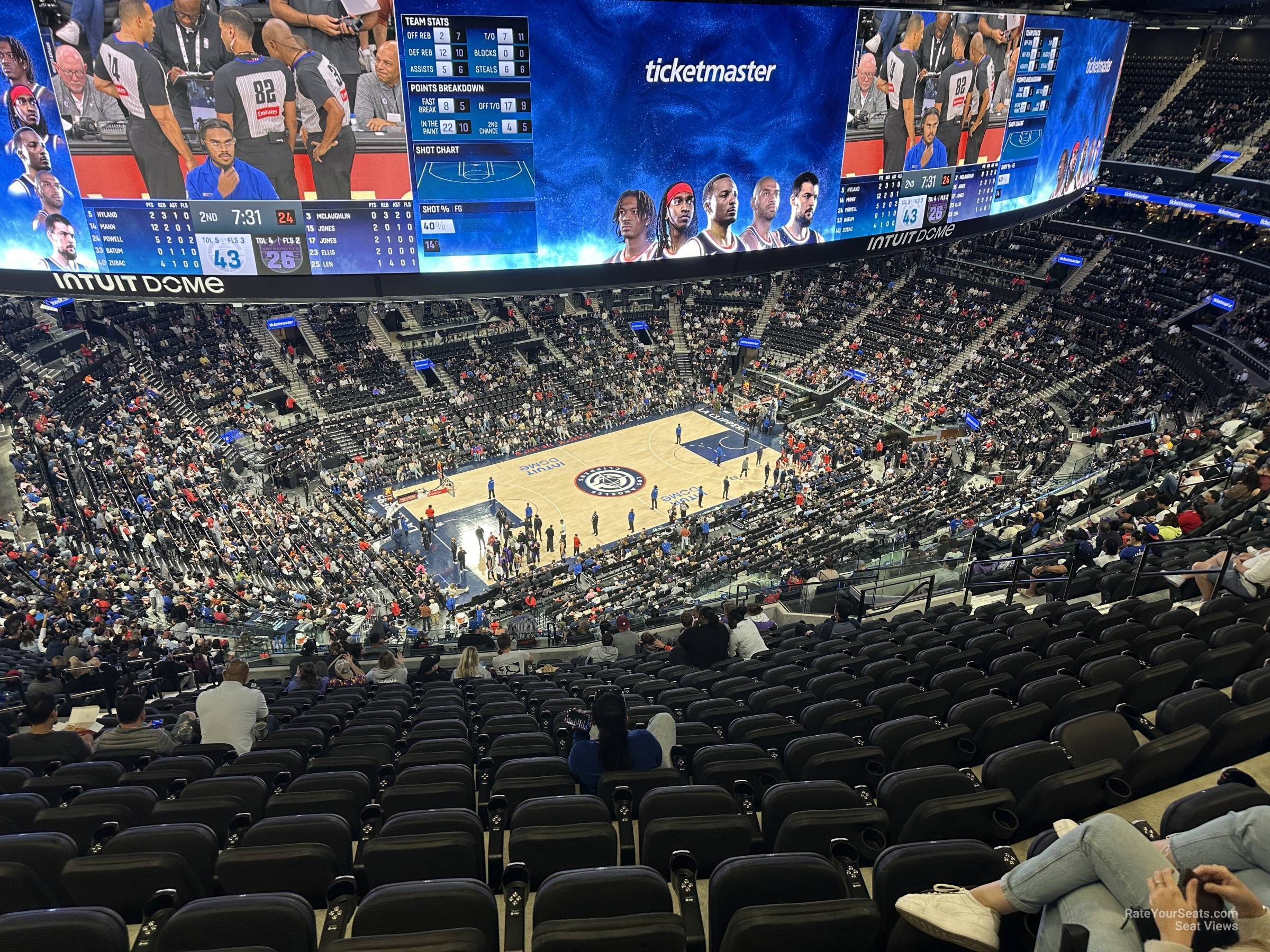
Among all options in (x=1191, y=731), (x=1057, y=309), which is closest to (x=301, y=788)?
(x=1191, y=731)

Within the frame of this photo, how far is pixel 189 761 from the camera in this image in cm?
719

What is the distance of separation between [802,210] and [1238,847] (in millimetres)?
20366

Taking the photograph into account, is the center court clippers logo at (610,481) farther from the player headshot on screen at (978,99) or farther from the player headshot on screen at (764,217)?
the player headshot on screen at (978,99)

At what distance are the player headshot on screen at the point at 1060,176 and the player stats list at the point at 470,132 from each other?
64.8ft

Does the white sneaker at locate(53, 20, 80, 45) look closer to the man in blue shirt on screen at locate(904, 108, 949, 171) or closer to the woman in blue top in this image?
the woman in blue top

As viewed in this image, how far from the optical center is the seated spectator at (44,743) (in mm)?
8109

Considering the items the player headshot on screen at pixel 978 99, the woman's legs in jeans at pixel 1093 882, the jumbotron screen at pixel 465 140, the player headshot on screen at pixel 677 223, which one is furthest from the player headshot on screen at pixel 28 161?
the player headshot on screen at pixel 978 99

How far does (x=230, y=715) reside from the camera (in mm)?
8312

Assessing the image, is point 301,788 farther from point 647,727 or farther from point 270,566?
point 270,566

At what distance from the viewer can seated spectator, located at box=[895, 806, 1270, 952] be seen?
2875mm

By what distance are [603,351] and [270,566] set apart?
24722mm

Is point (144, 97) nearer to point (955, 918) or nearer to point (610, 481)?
point (955, 918)

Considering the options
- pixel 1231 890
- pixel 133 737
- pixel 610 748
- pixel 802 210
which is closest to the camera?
pixel 1231 890

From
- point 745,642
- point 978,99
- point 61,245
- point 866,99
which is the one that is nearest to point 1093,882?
point 745,642
